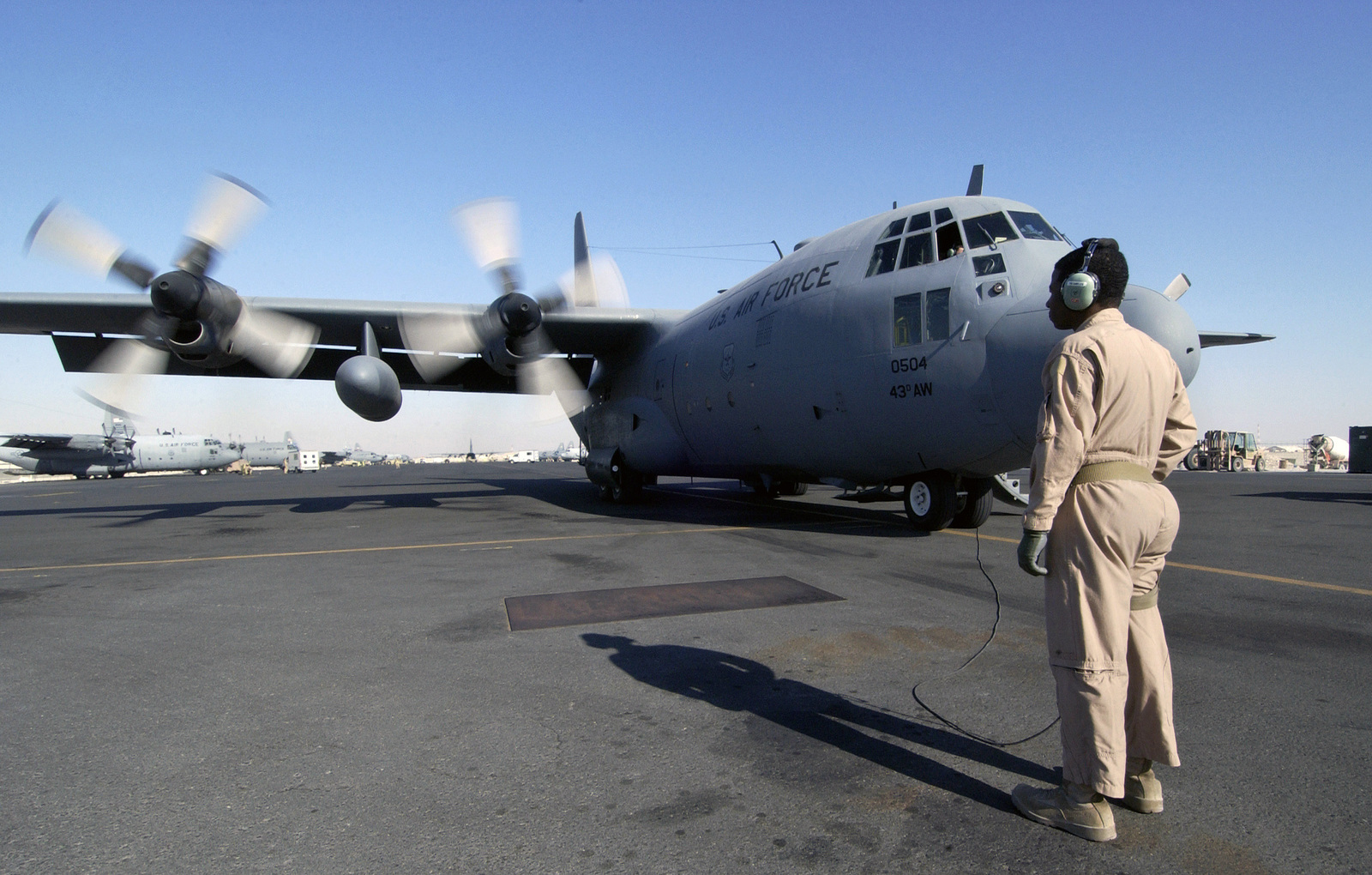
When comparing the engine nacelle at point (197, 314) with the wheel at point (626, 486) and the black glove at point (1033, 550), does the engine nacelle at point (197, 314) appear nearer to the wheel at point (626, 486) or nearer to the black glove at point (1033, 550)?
the wheel at point (626, 486)

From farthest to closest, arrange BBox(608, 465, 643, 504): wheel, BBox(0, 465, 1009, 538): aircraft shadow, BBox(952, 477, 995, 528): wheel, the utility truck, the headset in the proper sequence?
the utility truck < BBox(608, 465, 643, 504): wheel < BBox(0, 465, 1009, 538): aircraft shadow < BBox(952, 477, 995, 528): wheel < the headset

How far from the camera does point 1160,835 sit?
7.86 ft

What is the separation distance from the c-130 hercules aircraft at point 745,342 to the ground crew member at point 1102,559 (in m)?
4.79

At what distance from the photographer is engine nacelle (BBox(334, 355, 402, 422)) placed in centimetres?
1252

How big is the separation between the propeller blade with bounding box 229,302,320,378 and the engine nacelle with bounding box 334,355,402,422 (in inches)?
81.7

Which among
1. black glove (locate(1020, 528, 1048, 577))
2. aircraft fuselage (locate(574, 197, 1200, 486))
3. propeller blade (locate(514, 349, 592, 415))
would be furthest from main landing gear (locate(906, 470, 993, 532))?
propeller blade (locate(514, 349, 592, 415))

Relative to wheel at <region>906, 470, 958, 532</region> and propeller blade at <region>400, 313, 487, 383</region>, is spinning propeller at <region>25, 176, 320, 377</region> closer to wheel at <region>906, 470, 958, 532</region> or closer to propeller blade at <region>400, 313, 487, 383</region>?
propeller blade at <region>400, 313, 487, 383</region>

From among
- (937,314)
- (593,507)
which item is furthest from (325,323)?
(937,314)

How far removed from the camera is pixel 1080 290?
8.88 feet

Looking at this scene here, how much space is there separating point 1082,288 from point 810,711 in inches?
91.0

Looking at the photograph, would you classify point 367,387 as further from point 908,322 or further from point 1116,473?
point 1116,473

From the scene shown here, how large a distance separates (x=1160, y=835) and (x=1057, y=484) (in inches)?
48.6

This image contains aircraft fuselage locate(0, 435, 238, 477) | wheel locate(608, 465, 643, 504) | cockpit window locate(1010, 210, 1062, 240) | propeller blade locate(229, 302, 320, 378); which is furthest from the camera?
aircraft fuselage locate(0, 435, 238, 477)

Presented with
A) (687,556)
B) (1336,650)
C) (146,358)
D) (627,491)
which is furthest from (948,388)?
(146,358)
